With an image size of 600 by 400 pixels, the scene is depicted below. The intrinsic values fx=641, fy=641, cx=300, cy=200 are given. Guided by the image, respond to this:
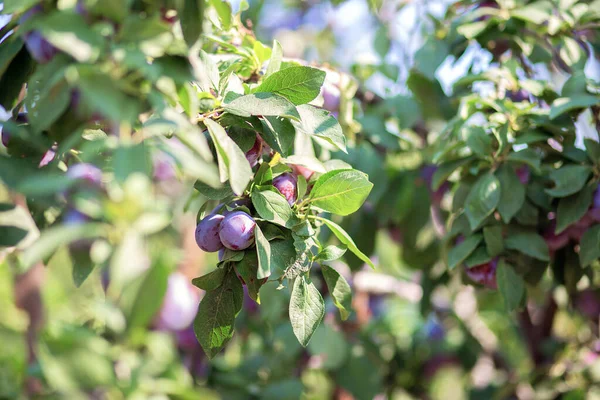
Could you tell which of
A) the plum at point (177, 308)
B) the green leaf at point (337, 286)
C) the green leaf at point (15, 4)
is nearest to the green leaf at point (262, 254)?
the green leaf at point (337, 286)

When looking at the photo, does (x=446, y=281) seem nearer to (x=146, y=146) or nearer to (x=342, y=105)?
(x=342, y=105)

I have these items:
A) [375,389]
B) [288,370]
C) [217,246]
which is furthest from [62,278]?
[217,246]

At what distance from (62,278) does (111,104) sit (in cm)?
156

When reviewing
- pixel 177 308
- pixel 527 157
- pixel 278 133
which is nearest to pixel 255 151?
pixel 278 133

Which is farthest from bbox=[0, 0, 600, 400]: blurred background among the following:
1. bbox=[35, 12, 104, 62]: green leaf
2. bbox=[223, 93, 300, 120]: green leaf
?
bbox=[35, 12, 104, 62]: green leaf

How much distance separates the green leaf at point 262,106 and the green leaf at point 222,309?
16cm

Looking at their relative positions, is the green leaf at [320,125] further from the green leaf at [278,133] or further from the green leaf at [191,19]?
the green leaf at [191,19]

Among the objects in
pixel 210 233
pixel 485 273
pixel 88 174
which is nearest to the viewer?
pixel 88 174

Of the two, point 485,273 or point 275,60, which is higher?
point 275,60

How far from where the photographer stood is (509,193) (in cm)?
79

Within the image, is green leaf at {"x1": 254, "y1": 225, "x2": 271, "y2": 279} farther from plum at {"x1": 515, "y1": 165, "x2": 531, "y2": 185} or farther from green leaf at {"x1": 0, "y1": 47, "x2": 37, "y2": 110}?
plum at {"x1": 515, "y1": 165, "x2": 531, "y2": 185}

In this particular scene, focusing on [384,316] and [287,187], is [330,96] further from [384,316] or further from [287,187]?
[384,316]

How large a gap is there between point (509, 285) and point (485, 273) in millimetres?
47

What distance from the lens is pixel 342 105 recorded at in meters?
0.97
